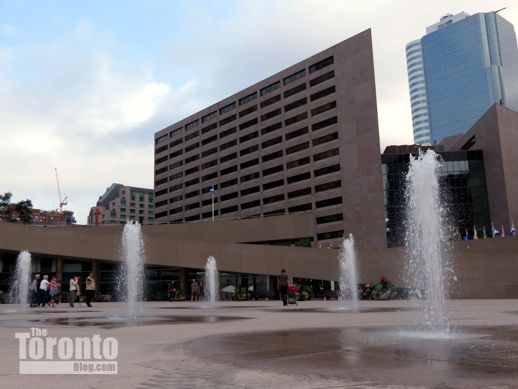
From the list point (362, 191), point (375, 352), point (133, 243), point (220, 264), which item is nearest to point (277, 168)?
point (362, 191)

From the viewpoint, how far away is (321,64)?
8494cm

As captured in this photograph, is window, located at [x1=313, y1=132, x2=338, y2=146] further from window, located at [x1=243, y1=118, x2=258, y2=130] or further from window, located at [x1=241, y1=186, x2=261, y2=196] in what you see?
window, located at [x1=243, y1=118, x2=258, y2=130]

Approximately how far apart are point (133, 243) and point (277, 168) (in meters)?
71.3

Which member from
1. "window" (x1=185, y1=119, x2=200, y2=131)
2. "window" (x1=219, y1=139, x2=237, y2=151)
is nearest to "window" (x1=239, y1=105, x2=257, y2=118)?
"window" (x1=219, y1=139, x2=237, y2=151)

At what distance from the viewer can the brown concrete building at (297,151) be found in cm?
7488

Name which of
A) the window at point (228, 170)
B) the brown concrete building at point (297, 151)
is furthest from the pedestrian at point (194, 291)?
the window at point (228, 170)

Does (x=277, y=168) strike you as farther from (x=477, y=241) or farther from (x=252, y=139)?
(x=477, y=241)

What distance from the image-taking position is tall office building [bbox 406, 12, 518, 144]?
180625 mm

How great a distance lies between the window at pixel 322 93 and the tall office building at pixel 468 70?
377ft

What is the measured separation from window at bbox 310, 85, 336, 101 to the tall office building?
115 metres

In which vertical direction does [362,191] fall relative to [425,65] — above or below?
below

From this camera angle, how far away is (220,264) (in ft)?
130

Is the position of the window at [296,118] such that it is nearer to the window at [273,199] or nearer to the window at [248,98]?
the window at [248,98]

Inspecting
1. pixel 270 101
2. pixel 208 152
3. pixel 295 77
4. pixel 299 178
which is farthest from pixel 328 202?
pixel 208 152
